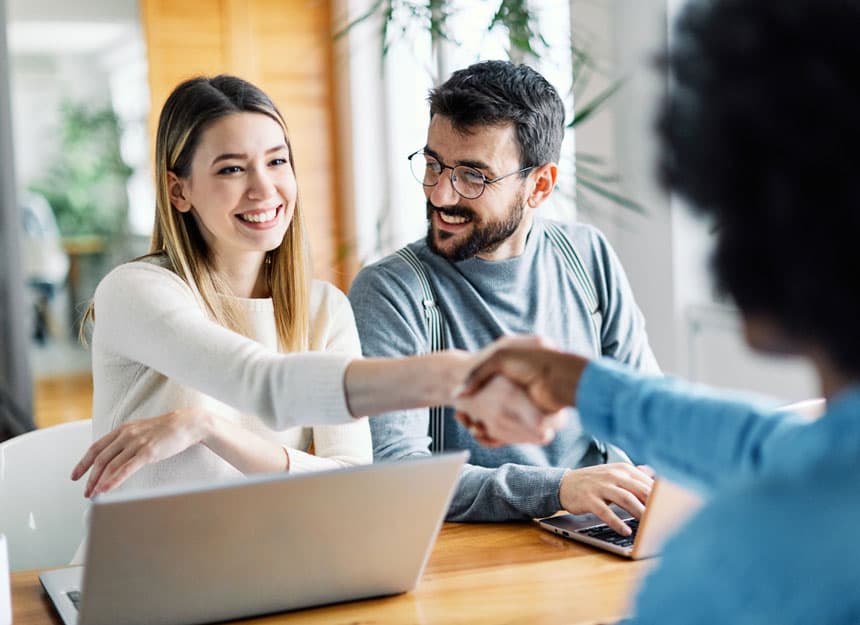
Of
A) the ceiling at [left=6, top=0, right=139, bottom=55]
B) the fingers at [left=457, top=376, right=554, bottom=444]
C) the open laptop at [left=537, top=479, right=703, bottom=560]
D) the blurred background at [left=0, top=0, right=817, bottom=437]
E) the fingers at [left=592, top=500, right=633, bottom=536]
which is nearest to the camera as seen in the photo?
the fingers at [left=457, top=376, right=554, bottom=444]

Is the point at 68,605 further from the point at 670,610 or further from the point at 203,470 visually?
the point at 670,610

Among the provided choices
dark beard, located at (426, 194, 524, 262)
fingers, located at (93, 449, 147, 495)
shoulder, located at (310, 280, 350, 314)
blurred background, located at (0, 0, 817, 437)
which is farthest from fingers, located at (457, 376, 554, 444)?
blurred background, located at (0, 0, 817, 437)

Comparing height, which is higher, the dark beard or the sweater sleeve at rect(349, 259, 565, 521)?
the dark beard

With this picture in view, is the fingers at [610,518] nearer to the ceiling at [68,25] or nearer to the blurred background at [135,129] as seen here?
the blurred background at [135,129]

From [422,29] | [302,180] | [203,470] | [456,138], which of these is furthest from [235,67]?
[203,470]

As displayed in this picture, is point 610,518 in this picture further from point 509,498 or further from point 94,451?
point 94,451

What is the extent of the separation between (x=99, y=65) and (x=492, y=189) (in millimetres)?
3859

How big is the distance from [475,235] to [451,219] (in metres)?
0.06

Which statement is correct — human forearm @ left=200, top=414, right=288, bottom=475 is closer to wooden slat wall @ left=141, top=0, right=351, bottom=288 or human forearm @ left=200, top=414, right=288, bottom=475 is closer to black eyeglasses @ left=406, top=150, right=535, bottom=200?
black eyeglasses @ left=406, top=150, right=535, bottom=200

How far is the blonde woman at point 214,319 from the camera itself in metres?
1.49

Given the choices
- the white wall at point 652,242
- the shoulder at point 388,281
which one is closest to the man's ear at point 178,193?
the shoulder at point 388,281

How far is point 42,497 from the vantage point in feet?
6.14

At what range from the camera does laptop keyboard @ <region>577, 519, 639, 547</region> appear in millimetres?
1526

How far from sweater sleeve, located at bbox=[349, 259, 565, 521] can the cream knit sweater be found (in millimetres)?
62
